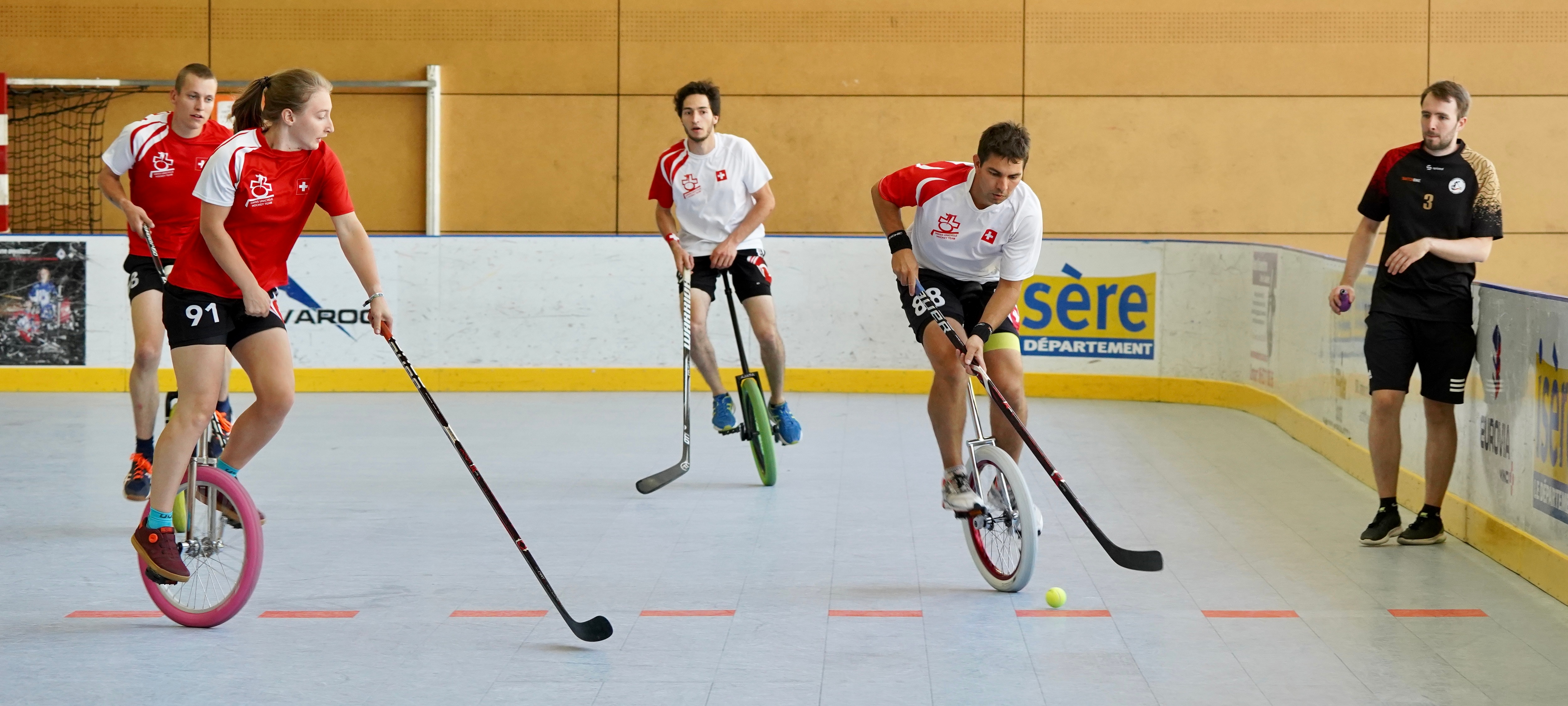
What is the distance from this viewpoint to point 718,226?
6246 mm

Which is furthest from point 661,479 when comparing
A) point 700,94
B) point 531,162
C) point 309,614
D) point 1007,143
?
point 531,162

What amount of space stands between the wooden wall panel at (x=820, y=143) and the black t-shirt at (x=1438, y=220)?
6675 millimetres

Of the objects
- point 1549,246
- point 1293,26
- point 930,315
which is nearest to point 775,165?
point 1293,26

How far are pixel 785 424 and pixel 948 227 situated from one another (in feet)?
5.89

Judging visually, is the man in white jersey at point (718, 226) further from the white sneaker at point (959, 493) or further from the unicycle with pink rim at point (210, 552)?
the unicycle with pink rim at point (210, 552)

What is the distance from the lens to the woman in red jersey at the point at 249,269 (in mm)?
3709

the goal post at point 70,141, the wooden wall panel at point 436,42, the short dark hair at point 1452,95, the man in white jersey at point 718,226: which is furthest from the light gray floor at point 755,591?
the wooden wall panel at point 436,42

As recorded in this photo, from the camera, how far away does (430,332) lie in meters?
9.40

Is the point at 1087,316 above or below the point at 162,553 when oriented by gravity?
above

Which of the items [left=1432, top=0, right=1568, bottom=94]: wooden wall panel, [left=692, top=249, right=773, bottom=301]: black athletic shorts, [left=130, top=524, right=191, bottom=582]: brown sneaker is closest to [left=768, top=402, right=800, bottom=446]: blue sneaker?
[left=692, top=249, right=773, bottom=301]: black athletic shorts

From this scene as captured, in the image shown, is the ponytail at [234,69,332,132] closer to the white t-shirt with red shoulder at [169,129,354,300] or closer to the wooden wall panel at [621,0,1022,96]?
the white t-shirt with red shoulder at [169,129,354,300]

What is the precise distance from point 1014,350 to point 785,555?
1.02m

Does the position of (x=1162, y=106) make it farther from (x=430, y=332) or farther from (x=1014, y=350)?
(x=1014, y=350)

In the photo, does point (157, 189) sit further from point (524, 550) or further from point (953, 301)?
point (953, 301)
